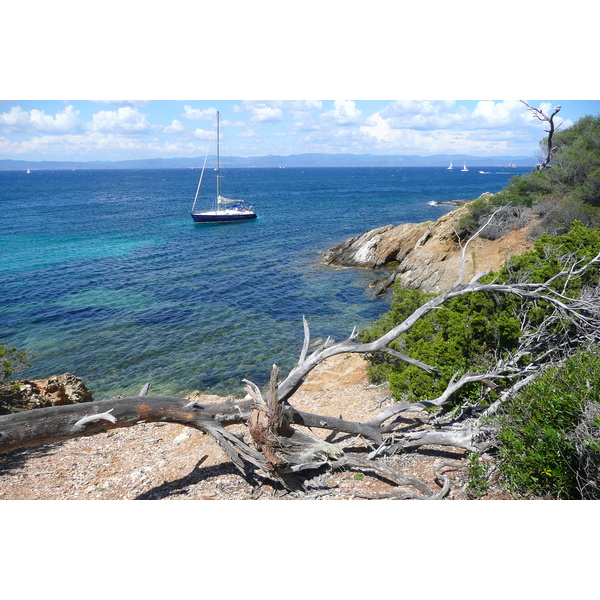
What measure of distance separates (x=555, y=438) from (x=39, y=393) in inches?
444

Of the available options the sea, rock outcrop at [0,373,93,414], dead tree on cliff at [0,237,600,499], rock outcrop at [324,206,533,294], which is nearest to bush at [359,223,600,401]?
dead tree on cliff at [0,237,600,499]

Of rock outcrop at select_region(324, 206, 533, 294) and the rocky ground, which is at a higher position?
rock outcrop at select_region(324, 206, 533, 294)

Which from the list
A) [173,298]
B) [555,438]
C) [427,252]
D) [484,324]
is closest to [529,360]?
[484,324]

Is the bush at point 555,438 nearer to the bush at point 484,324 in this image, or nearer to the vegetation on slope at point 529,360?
the vegetation on slope at point 529,360

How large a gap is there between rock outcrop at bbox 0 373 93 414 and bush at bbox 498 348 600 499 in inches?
390

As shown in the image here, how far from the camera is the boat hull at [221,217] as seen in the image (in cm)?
5544

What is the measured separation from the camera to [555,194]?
2125cm

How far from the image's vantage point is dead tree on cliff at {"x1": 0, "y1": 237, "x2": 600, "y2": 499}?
662 centimetres

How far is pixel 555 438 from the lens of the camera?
5.52 metres

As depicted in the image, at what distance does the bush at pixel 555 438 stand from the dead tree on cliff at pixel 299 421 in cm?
87

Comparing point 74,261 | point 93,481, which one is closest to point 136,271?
point 74,261

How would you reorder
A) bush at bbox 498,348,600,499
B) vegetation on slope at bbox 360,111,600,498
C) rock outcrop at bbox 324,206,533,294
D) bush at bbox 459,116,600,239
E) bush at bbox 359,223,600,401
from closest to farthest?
bush at bbox 498,348,600,499 → vegetation on slope at bbox 360,111,600,498 → bush at bbox 359,223,600,401 → bush at bbox 459,116,600,239 → rock outcrop at bbox 324,206,533,294

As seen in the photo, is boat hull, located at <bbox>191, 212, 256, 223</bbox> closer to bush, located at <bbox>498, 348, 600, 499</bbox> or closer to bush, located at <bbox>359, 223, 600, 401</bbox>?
bush, located at <bbox>359, 223, 600, 401</bbox>

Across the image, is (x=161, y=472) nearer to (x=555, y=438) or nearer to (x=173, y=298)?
(x=555, y=438)
